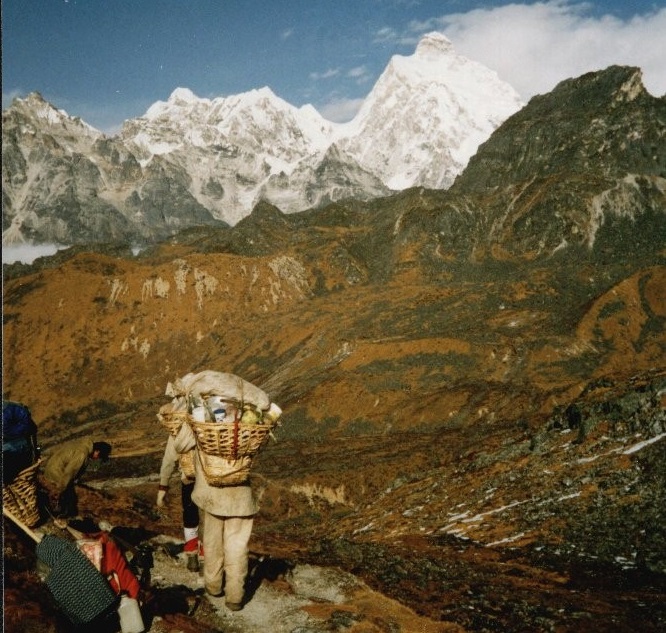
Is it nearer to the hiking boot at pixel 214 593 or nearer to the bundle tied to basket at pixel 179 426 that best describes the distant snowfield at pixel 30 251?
the bundle tied to basket at pixel 179 426

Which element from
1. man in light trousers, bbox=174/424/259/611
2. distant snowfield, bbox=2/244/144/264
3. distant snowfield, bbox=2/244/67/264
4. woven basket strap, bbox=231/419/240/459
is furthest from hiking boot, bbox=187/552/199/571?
distant snowfield, bbox=2/244/67/264

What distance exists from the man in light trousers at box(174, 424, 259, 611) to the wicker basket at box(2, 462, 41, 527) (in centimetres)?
133

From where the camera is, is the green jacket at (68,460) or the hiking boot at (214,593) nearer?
the hiking boot at (214,593)

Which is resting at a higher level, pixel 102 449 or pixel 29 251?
pixel 29 251

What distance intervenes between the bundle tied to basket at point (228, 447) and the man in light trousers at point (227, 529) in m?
0.17

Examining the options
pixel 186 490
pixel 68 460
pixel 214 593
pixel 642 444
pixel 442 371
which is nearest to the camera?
pixel 214 593

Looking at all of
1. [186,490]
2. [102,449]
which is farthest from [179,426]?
[186,490]

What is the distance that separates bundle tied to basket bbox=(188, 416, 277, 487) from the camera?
14.6 ft

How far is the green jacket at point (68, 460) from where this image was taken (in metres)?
5.64

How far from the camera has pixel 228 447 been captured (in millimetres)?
4523

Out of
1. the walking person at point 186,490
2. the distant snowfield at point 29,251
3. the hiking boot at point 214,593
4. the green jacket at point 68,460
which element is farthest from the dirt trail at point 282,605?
the distant snowfield at point 29,251

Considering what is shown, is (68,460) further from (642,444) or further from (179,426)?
(642,444)

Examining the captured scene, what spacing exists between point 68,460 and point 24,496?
0.96 m

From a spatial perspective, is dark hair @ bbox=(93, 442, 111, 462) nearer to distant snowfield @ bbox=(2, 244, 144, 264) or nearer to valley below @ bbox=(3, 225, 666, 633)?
valley below @ bbox=(3, 225, 666, 633)
